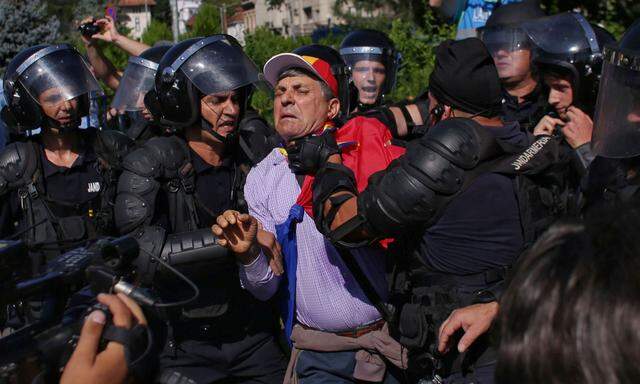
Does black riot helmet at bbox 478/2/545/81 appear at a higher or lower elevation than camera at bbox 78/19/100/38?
higher

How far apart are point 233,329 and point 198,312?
0.23 m

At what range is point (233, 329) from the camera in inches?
152

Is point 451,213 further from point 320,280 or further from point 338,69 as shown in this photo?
point 338,69

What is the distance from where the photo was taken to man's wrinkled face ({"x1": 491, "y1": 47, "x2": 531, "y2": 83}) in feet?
15.8

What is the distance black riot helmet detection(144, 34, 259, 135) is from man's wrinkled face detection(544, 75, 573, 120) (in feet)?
5.15

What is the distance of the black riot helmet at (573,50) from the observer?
4461 mm

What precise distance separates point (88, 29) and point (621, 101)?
13.9 ft

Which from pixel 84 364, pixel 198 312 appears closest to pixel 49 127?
pixel 198 312

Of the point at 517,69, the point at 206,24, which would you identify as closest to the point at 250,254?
the point at 517,69

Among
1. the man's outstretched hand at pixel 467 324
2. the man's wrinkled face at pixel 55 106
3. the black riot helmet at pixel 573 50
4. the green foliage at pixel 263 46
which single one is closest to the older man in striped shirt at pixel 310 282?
the man's outstretched hand at pixel 467 324

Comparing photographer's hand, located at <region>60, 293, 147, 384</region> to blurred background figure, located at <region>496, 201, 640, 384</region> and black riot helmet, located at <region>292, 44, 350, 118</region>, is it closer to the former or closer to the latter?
blurred background figure, located at <region>496, 201, 640, 384</region>

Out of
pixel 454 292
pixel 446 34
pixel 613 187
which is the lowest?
pixel 446 34

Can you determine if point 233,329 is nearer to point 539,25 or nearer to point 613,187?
point 613,187

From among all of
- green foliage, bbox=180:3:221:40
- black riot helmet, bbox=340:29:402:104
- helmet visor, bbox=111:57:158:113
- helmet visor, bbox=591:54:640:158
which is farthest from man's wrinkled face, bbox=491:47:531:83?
green foliage, bbox=180:3:221:40
